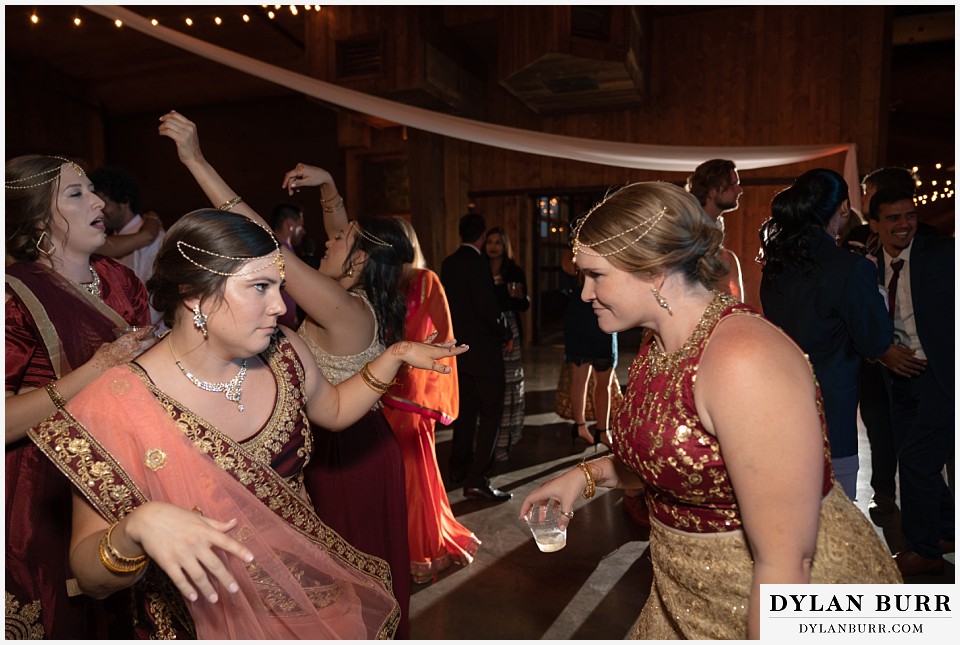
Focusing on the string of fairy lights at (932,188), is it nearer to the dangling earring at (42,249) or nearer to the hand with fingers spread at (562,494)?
the hand with fingers spread at (562,494)

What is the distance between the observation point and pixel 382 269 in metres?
2.18

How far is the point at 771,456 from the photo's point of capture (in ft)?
3.06

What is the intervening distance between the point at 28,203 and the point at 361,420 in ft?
3.58

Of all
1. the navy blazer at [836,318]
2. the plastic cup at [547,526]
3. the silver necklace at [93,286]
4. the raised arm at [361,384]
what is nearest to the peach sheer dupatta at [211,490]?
the raised arm at [361,384]

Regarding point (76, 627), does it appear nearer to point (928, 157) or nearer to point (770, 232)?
point (770, 232)

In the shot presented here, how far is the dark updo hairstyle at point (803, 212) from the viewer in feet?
6.77

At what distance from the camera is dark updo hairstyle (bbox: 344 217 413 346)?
2.16m

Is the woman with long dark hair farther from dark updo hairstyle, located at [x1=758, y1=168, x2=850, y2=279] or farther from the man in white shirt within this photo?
the man in white shirt

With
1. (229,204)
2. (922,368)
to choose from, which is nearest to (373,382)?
(229,204)

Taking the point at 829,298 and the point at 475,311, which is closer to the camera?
the point at 829,298

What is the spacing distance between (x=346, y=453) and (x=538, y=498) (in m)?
0.79

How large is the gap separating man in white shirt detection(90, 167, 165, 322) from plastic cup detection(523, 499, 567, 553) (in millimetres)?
2538

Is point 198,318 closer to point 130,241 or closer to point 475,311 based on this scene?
point 130,241

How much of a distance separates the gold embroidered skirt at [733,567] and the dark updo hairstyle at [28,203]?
69.0 inches
